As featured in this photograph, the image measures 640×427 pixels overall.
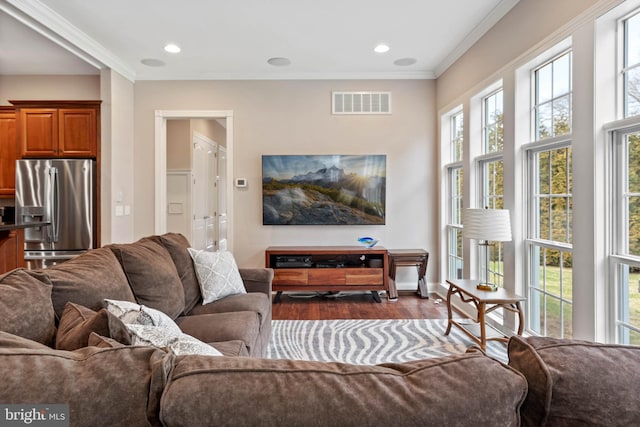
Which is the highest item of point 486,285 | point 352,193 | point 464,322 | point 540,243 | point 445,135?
point 445,135

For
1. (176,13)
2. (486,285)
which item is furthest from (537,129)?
(176,13)

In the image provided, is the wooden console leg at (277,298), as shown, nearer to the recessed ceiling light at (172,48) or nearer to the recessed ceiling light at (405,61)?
the recessed ceiling light at (172,48)

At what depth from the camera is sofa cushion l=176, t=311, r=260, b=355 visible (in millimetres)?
2027

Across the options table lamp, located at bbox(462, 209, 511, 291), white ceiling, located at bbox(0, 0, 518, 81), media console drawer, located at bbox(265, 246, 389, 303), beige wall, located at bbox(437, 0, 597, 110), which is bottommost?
media console drawer, located at bbox(265, 246, 389, 303)

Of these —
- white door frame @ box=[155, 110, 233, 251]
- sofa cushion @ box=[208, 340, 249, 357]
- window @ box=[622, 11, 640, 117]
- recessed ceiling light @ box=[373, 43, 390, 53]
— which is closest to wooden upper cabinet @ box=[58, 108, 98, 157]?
white door frame @ box=[155, 110, 233, 251]

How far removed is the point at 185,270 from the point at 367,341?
170 cm

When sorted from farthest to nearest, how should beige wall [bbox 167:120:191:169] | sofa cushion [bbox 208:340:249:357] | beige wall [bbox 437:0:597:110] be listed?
1. beige wall [bbox 167:120:191:169]
2. beige wall [bbox 437:0:597:110]
3. sofa cushion [bbox 208:340:249:357]

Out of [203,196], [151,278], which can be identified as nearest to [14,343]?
[151,278]

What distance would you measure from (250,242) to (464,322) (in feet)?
9.26

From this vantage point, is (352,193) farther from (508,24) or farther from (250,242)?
(508,24)

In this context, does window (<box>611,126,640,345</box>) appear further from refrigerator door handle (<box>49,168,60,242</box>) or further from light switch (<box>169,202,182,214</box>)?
light switch (<box>169,202,182,214</box>)

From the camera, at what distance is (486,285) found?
300cm

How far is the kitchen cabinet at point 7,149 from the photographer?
15.4 ft

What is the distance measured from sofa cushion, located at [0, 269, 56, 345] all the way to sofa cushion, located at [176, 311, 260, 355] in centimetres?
85
